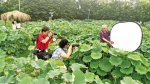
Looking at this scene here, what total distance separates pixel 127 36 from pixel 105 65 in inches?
22.8

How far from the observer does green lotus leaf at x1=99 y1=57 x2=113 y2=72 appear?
146 inches

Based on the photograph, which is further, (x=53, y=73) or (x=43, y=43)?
(x=43, y=43)

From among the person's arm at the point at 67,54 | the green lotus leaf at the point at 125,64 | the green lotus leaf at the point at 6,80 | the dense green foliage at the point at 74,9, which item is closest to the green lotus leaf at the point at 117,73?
the green lotus leaf at the point at 125,64

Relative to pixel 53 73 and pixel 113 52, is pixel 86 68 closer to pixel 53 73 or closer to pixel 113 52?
pixel 113 52

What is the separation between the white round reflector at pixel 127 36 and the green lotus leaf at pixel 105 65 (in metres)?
0.40

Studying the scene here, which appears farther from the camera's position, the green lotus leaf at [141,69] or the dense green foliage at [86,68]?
the green lotus leaf at [141,69]

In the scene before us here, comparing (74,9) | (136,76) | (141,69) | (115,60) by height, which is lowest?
(74,9)

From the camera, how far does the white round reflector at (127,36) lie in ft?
12.9

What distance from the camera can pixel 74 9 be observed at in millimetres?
30375

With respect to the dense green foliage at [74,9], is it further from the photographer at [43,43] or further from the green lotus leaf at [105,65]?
the green lotus leaf at [105,65]

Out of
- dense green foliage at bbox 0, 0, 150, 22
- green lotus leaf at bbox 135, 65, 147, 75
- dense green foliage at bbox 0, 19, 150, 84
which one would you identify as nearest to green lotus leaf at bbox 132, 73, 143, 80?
dense green foliage at bbox 0, 19, 150, 84

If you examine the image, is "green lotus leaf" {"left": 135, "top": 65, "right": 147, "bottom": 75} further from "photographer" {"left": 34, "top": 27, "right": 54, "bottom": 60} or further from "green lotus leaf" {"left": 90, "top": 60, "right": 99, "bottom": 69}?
"photographer" {"left": 34, "top": 27, "right": 54, "bottom": 60}

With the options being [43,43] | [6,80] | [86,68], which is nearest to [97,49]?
[86,68]

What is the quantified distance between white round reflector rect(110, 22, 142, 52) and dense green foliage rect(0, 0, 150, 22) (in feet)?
81.3
